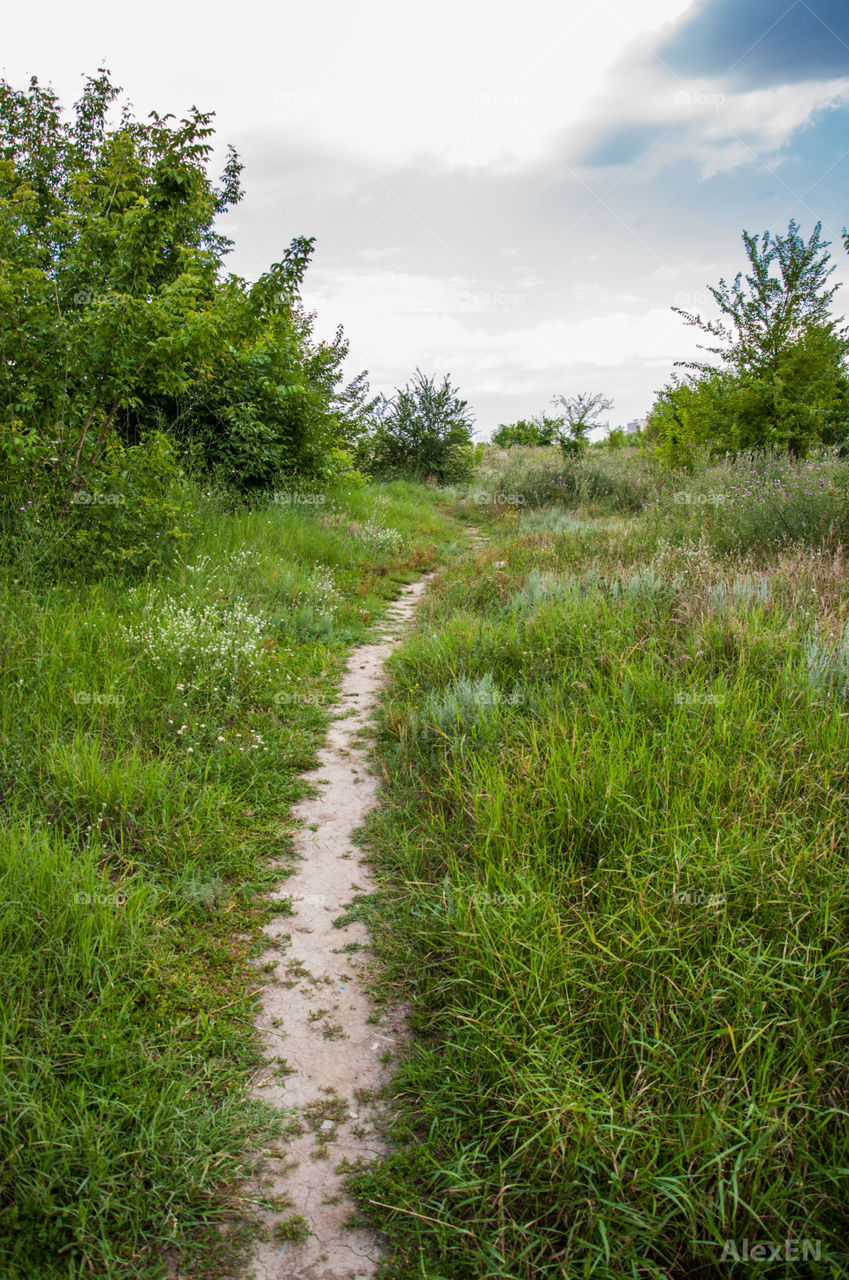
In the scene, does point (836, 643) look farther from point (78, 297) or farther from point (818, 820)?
point (78, 297)

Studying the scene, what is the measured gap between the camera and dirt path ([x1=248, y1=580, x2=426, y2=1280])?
5.86ft

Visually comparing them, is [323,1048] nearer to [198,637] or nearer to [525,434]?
[198,637]

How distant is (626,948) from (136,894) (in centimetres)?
197

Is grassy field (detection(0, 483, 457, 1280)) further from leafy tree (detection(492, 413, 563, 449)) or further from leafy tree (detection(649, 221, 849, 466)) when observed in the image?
leafy tree (detection(492, 413, 563, 449))

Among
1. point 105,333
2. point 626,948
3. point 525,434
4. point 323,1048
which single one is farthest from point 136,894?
point 525,434

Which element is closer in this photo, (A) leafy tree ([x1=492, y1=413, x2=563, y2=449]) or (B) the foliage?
(B) the foliage

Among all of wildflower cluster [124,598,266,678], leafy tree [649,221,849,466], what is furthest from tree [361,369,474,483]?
wildflower cluster [124,598,266,678]

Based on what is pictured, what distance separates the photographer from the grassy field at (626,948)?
171 cm

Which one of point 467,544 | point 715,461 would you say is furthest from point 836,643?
point 715,461

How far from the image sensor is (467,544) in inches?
481

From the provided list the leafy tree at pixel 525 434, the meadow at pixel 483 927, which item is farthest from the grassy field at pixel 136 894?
the leafy tree at pixel 525 434

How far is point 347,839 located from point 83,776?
1.42m

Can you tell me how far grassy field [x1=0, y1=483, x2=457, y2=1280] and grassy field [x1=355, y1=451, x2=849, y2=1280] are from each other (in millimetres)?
591

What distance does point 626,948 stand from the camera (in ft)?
7.73
